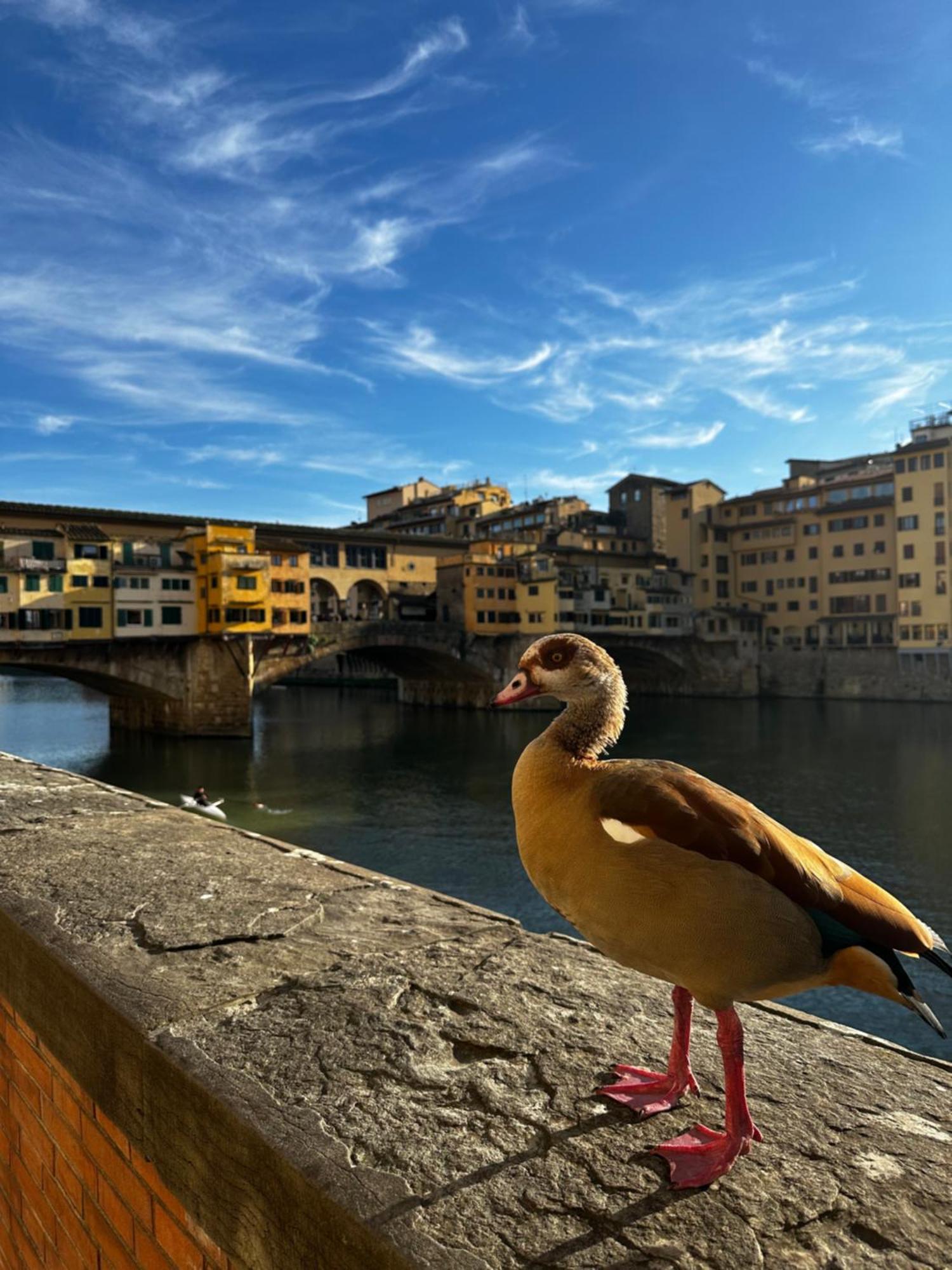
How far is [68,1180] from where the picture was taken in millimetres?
3365

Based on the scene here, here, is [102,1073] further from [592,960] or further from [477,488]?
[477,488]

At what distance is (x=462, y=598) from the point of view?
209ft

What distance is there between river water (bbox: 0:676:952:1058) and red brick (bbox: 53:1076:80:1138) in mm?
13588

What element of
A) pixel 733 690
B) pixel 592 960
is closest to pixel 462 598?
pixel 733 690

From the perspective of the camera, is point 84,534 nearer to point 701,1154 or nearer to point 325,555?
point 325,555

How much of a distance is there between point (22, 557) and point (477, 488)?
51969 mm

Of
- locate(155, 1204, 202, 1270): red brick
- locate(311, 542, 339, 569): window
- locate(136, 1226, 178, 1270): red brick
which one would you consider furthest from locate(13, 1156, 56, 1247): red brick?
locate(311, 542, 339, 569): window

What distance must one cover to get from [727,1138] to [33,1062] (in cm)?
311

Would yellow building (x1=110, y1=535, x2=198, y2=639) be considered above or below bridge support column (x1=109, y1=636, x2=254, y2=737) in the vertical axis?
above

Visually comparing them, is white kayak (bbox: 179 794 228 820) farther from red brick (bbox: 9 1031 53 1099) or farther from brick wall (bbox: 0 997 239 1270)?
red brick (bbox: 9 1031 53 1099)

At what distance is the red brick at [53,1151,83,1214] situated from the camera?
3258mm

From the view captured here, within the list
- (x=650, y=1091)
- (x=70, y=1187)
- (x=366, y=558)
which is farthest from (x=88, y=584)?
(x=650, y=1091)

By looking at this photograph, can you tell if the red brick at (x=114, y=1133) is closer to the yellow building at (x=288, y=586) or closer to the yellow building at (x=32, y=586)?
the yellow building at (x=32, y=586)

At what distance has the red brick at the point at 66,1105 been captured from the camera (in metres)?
3.32
